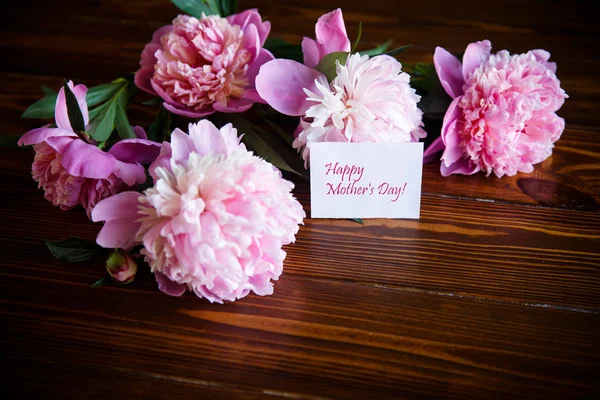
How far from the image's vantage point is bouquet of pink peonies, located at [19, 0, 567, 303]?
2.74ft

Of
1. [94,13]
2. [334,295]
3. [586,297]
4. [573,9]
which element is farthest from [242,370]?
[573,9]

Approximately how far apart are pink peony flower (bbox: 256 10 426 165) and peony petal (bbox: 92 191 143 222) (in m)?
0.27

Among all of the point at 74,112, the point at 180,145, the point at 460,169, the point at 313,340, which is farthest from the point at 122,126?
the point at 460,169

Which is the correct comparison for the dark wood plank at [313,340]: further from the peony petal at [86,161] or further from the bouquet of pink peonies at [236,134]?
the peony petal at [86,161]

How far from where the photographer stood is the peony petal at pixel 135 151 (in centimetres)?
98

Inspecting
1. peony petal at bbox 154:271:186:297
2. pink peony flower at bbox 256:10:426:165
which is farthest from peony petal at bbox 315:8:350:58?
peony petal at bbox 154:271:186:297

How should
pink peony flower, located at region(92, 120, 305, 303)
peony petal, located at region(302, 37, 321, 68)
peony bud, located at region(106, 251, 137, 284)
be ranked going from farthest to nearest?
peony petal, located at region(302, 37, 321, 68) → peony bud, located at region(106, 251, 137, 284) → pink peony flower, located at region(92, 120, 305, 303)

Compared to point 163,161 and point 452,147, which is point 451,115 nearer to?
point 452,147

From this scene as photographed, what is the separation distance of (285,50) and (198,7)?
18 cm

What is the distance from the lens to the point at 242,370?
88 cm

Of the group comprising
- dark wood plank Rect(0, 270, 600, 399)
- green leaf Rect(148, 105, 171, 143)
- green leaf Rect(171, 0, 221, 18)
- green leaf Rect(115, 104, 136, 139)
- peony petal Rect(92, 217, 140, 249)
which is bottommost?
dark wood plank Rect(0, 270, 600, 399)

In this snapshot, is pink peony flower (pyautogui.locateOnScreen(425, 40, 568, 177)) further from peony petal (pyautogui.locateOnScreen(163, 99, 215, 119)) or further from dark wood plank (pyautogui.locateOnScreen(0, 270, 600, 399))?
peony petal (pyautogui.locateOnScreen(163, 99, 215, 119))

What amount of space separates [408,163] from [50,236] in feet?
2.00

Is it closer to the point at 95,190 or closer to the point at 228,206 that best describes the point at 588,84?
the point at 228,206
